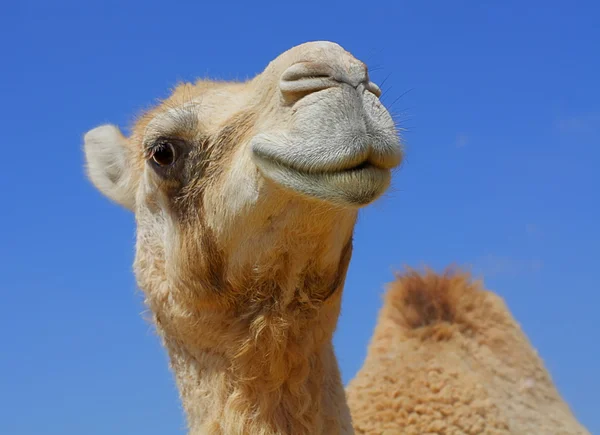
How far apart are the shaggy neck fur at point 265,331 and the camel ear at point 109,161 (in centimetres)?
104

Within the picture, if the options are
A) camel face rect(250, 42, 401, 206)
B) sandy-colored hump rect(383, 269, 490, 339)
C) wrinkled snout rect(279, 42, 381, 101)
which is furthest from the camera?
sandy-colored hump rect(383, 269, 490, 339)

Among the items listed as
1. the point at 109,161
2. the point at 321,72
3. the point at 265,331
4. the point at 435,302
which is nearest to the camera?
the point at 321,72

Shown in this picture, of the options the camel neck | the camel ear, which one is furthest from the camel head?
the camel ear

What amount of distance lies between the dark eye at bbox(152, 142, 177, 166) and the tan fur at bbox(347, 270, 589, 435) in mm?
2237

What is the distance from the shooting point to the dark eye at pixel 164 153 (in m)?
3.56

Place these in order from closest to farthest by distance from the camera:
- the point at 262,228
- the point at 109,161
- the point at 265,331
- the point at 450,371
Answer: the point at 262,228 → the point at 265,331 → the point at 109,161 → the point at 450,371

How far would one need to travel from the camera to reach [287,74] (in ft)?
9.84

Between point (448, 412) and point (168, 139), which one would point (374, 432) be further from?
point (168, 139)

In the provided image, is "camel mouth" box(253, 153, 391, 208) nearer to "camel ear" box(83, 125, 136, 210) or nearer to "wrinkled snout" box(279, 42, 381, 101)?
"wrinkled snout" box(279, 42, 381, 101)

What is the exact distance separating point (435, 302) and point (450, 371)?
27.4 inches

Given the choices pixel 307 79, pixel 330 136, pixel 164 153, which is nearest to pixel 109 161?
pixel 164 153

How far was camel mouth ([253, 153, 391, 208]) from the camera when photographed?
2.82 metres

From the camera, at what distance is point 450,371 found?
16.8 feet

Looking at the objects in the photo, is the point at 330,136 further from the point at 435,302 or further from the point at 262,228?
the point at 435,302
